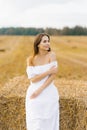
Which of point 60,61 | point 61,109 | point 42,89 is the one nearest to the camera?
point 42,89

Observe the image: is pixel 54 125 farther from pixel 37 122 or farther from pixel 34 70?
pixel 34 70

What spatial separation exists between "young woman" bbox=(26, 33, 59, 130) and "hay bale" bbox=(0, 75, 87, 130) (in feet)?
2.31

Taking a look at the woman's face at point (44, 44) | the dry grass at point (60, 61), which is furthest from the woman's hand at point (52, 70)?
the dry grass at point (60, 61)

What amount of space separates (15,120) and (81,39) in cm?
4294

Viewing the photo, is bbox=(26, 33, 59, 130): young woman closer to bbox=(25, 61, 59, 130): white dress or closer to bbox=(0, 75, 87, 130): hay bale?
bbox=(25, 61, 59, 130): white dress

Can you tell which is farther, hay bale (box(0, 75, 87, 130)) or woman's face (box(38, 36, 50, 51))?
hay bale (box(0, 75, 87, 130))

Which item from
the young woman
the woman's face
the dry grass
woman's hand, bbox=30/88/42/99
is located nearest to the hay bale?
the young woman

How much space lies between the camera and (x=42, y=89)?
6.13 m

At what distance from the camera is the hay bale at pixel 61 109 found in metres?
6.93

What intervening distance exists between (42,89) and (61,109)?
0.96 meters

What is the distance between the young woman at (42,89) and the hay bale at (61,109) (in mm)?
705

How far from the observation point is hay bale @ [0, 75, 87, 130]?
693cm

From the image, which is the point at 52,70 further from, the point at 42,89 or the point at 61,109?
the point at 61,109

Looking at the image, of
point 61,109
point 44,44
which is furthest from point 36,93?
point 61,109
